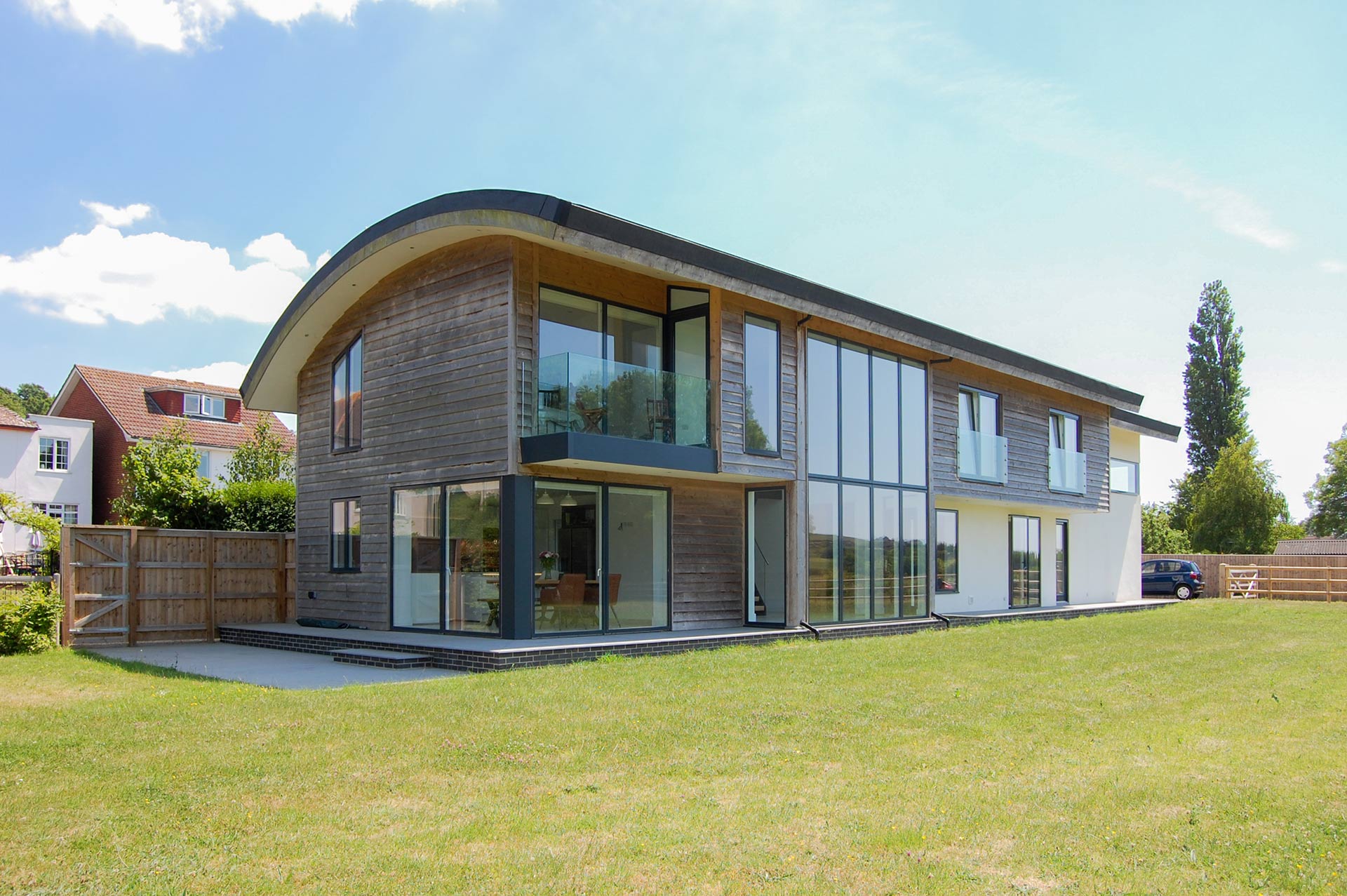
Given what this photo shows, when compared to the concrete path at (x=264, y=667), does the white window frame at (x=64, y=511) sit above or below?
above

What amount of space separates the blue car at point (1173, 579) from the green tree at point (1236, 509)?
19.3 m

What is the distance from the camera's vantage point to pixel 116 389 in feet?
123

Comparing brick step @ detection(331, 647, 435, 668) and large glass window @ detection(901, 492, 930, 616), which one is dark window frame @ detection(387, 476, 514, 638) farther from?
large glass window @ detection(901, 492, 930, 616)

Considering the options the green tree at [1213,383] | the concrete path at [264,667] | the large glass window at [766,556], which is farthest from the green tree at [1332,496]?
the concrete path at [264,667]

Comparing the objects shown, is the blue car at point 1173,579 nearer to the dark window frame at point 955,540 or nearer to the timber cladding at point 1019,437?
the timber cladding at point 1019,437

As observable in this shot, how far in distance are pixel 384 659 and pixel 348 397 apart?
20.5 ft

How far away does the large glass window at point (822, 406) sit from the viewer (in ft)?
54.1

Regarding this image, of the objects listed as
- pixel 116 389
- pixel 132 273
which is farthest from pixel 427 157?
pixel 132 273

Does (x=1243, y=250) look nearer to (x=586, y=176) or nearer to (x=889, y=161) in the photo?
(x=889, y=161)

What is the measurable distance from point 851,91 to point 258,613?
42.0 ft

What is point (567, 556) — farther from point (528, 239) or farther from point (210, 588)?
point (210, 588)

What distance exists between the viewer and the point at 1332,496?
206 feet

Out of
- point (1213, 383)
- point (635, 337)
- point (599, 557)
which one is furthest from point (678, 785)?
point (1213, 383)

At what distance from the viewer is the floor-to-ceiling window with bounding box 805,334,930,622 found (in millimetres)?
16547
